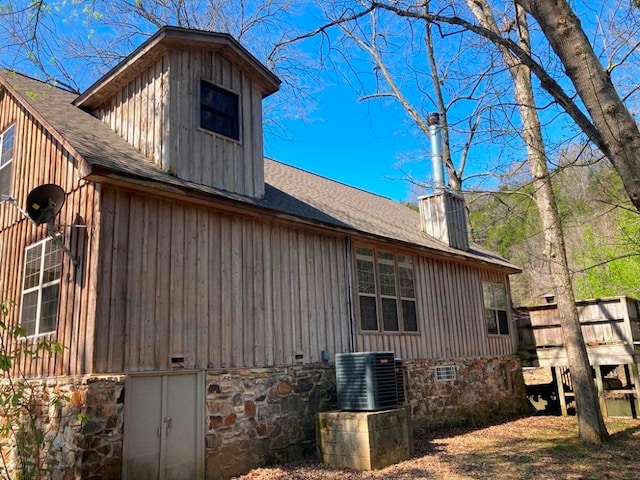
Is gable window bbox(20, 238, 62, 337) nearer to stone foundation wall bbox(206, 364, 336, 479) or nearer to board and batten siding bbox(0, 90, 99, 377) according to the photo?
board and batten siding bbox(0, 90, 99, 377)

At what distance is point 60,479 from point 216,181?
469 centimetres

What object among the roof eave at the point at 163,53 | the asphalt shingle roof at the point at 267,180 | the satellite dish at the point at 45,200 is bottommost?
the satellite dish at the point at 45,200

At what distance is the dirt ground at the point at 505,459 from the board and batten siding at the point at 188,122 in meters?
4.63

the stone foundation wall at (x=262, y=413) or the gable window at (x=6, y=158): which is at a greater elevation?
the gable window at (x=6, y=158)

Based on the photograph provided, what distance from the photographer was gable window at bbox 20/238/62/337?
286 inches

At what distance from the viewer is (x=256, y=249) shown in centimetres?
845

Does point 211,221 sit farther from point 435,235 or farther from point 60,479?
point 435,235

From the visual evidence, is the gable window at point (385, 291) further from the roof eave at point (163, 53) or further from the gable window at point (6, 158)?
the gable window at point (6, 158)

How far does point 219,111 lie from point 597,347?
34.5ft

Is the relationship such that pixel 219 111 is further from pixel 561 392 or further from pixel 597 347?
pixel 561 392

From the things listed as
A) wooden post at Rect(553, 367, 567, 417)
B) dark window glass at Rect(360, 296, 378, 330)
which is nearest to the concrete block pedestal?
dark window glass at Rect(360, 296, 378, 330)

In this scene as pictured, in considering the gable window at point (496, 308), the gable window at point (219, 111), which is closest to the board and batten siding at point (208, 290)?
the gable window at point (219, 111)

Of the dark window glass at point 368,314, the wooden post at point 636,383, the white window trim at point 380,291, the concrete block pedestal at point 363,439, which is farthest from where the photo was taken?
the wooden post at point 636,383

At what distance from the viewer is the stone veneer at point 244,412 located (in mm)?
5969
